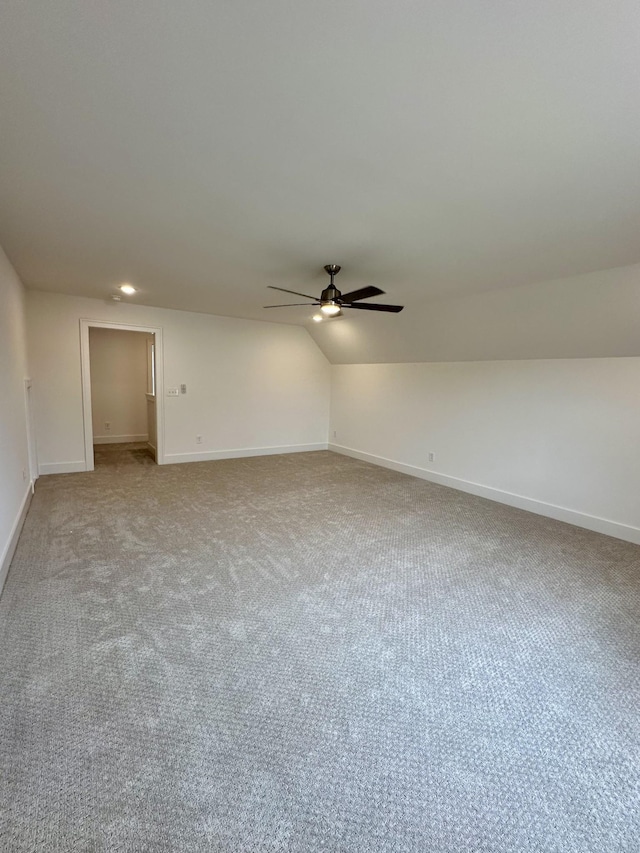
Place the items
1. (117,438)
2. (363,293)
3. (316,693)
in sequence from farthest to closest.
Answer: (117,438), (363,293), (316,693)

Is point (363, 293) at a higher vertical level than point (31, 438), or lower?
higher

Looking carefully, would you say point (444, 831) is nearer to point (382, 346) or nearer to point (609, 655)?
point (609, 655)

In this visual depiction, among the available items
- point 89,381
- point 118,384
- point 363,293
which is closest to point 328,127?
point 363,293

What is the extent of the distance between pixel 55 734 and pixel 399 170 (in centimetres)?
290

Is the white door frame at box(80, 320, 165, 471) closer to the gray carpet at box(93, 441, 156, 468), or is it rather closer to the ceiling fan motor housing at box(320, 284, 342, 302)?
the gray carpet at box(93, 441, 156, 468)

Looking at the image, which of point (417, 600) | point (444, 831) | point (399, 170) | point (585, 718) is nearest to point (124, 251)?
point (399, 170)

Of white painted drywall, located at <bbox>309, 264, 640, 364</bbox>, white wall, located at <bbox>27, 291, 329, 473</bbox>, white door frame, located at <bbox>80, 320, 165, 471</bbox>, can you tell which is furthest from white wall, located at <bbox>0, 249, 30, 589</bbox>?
white painted drywall, located at <bbox>309, 264, 640, 364</bbox>

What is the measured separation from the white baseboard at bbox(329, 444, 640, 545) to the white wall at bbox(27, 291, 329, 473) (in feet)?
6.37

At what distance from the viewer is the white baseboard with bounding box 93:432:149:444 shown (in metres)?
7.29

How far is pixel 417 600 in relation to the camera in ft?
8.14

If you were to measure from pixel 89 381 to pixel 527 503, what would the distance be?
594 centimetres

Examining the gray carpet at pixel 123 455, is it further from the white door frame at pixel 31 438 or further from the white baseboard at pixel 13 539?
the white baseboard at pixel 13 539

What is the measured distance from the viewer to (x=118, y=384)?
729 centimetres

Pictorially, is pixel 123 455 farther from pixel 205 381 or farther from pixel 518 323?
pixel 518 323
